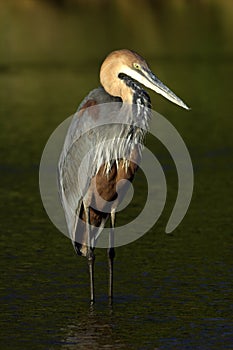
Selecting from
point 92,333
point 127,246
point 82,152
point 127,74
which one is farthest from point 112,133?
point 127,246

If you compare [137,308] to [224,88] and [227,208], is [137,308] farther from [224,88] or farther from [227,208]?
[224,88]

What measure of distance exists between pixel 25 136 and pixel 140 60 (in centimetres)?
716

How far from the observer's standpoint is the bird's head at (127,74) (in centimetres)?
764

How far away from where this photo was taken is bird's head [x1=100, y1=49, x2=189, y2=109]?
764cm

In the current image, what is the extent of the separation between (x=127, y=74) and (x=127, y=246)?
2.13 m

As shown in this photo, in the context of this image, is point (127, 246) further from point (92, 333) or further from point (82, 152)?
point (92, 333)

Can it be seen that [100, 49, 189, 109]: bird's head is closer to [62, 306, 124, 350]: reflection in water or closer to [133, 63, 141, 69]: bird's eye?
[133, 63, 141, 69]: bird's eye

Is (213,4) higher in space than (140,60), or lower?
higher

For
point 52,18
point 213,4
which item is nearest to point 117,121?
point 52,18

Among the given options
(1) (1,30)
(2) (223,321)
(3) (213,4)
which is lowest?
(2) (223,321)

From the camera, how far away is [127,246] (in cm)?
942


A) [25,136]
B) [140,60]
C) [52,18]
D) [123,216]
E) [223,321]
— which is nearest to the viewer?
[223,321]

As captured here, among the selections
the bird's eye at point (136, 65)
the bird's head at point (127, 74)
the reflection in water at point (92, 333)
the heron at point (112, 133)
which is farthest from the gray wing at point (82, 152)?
the reflection in water at point (92, 333)

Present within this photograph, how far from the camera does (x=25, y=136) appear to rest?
14688 millimetres
